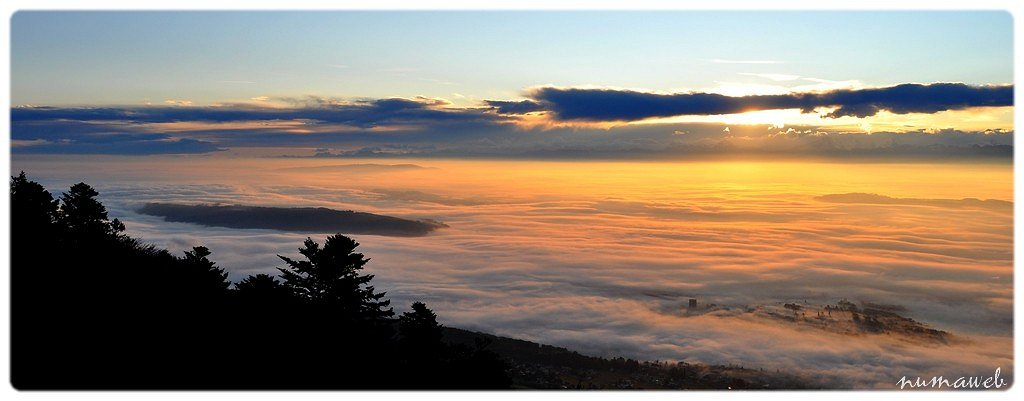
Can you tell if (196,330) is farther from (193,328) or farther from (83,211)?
(83,211)

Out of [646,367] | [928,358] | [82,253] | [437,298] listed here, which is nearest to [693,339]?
[646,367]

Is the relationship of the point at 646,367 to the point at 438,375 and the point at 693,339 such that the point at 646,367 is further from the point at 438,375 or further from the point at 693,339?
the point at 438,375

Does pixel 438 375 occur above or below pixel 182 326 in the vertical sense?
below

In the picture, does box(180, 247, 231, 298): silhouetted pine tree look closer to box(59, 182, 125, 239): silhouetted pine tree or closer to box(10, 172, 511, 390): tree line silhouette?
box(10, 172, 511, 390): tree line silhouette

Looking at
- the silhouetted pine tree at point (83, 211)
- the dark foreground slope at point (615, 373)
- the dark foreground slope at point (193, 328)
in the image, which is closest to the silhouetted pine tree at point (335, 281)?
the dark foreground slope at point (193, 328)

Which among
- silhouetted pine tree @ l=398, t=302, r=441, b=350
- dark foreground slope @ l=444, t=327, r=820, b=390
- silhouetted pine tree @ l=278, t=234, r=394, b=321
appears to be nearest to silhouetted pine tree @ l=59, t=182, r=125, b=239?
silhouetted pine tree @ l=278, t=234, r=394, b=321

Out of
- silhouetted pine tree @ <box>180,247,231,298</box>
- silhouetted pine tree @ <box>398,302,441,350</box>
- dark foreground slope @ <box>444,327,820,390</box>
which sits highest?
silhouetted pine tree @ <box>180,247,231,298</box>

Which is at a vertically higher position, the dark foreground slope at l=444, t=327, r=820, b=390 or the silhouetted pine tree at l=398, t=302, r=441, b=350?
the silhouetted pine tree at l=398, t=302, r=441, b=350

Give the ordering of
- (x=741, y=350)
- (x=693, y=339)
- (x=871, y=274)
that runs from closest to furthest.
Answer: (x=741, y=350) < (x=693, y=339) < (x=871, y=274)

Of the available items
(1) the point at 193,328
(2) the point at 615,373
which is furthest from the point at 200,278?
(2) the point at 615,373
